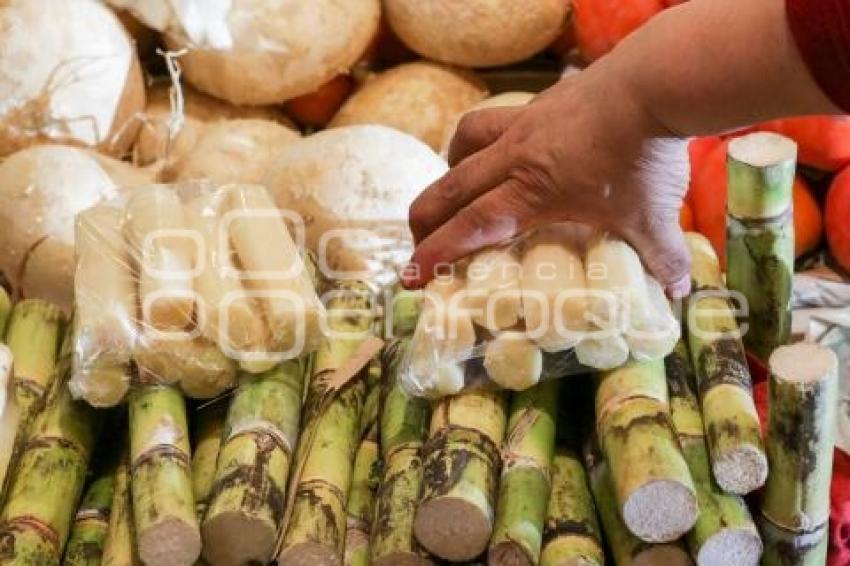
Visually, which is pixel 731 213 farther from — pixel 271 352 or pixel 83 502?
pixel 83 502

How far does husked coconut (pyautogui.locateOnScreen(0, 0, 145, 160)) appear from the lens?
2039mm

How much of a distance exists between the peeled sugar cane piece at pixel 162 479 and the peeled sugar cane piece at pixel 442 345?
27 cm

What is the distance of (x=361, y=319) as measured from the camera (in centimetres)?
156

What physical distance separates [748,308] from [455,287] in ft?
1.37

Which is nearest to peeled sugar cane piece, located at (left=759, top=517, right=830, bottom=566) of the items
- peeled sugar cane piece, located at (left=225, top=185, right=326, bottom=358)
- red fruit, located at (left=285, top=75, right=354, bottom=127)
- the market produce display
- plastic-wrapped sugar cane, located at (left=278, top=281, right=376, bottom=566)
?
the market produce display

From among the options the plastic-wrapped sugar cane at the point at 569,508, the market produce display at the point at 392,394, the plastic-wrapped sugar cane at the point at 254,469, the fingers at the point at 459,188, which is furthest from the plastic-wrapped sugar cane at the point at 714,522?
the plastic-wrapped sugar cane at the point at 254,469

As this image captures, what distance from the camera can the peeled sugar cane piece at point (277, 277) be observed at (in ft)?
4.60

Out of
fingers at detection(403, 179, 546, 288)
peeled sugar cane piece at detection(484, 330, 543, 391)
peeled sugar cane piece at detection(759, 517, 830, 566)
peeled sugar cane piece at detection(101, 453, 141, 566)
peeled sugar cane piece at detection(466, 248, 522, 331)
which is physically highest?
fingers at detection(403, 179, 546, 288)

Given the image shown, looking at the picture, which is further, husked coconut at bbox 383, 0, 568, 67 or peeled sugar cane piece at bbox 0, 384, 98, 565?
husked coconut at bbox 383, 0, 568, 67

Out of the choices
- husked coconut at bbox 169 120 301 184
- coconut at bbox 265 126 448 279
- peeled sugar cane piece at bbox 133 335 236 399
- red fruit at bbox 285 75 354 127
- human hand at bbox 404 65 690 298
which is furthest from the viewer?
red fruit at bbox 285 75 354 127

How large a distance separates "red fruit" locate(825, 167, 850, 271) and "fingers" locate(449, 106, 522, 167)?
2.74ft

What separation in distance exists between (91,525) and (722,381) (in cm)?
76

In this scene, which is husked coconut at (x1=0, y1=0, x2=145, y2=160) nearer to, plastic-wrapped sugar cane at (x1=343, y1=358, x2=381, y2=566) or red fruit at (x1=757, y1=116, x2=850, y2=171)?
plastic-wrapped sugar cane at (x1=343, y1=358, x2=381, y2=566)

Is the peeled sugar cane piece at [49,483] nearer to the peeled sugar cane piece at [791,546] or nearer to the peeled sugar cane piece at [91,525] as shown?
the peeled sugar cane piece at [91,525]
